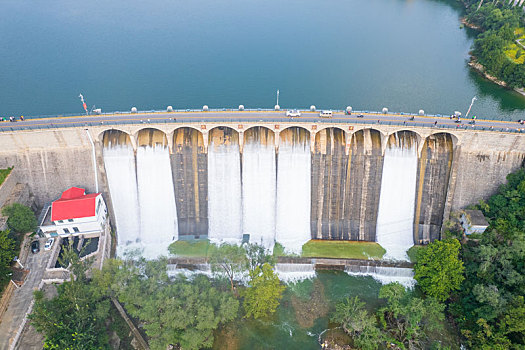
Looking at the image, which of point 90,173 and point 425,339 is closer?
point 425,339

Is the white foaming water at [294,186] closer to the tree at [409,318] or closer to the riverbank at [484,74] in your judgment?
the tree at [409,318]

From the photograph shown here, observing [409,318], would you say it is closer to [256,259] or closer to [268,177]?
[256,259]

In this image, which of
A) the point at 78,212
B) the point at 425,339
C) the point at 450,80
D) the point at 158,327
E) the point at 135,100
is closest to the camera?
the point at 158,327

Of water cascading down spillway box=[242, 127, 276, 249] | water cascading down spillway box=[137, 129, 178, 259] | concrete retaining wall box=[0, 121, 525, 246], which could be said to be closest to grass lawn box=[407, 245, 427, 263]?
concrete retaining wall box=[0, 121, 525, 246]

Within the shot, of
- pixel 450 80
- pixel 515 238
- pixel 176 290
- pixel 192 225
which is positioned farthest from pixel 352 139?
pixel 450 80

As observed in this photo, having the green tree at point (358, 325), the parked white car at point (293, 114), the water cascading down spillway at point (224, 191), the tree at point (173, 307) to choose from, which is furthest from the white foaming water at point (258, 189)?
the green tree at point (358, 325)

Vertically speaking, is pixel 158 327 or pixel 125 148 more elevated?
pixel 125 148

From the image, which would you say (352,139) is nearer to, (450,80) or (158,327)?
(158,327)

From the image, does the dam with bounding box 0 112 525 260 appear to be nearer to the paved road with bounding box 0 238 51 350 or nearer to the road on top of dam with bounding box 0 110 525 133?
the road on top of dam with bounding box 0 110 525 133
